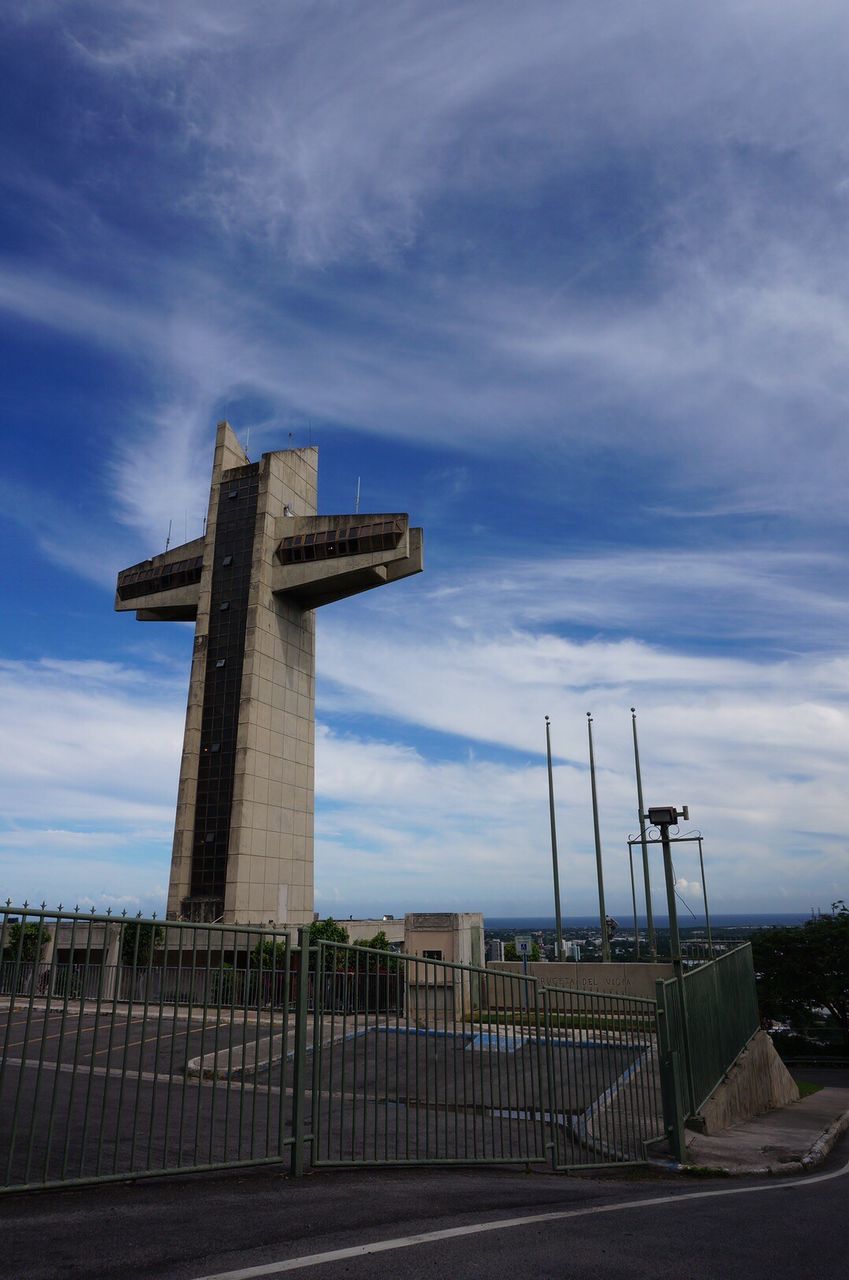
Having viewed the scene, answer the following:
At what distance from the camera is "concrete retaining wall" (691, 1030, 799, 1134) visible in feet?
50.8

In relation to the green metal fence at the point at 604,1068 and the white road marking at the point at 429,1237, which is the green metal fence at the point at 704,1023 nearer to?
the green metal fence at the point at 604,1068

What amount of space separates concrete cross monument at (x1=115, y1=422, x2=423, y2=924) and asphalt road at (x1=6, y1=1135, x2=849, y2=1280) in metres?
34.3

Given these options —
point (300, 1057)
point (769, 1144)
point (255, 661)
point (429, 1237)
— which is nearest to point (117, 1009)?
point (300, 1057)

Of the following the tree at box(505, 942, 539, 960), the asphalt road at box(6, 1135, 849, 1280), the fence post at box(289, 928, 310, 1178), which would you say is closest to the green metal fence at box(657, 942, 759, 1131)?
the asphalt road at box(6, 1135, 849, 1280)

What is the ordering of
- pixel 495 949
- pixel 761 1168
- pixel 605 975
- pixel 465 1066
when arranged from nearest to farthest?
pixel 465 1066
pixel 761 1168
pixel 605 975
pixel 495 949

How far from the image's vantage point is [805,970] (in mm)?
52625

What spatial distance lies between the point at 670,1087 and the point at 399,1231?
7.19 m

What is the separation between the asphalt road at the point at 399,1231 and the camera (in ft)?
18.5

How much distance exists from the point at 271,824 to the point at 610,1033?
112ft

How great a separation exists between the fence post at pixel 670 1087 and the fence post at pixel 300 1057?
6.22 meters

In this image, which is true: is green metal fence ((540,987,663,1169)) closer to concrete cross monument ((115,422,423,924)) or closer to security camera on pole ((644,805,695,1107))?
security camera on pole ((644,805,695,1107))

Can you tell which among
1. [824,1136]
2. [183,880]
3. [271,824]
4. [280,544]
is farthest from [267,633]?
[824,1136]

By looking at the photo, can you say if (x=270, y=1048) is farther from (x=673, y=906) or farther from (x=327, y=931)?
(x=327, y=931)

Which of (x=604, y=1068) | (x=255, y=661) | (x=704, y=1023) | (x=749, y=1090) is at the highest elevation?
(x=255, y=661)
